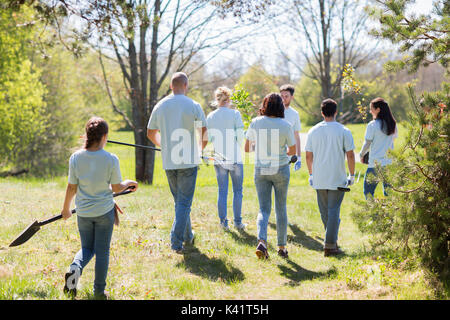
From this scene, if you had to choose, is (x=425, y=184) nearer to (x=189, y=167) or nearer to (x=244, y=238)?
(x=189, y=167)

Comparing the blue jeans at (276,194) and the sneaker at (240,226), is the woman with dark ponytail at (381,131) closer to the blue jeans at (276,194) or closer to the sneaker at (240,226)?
the blue jeans at (276,194)

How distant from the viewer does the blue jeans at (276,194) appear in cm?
514

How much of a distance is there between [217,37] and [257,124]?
7976 mm

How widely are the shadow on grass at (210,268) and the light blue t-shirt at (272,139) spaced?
4.12 feet

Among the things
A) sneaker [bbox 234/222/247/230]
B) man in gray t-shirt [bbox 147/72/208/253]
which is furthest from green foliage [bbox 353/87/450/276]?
sneaker [bbox 234/222/247/230]

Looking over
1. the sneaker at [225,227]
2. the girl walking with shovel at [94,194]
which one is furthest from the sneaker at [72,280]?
the sneaker at [225,227]

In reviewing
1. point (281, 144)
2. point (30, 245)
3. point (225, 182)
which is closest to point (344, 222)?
point (225, 182)

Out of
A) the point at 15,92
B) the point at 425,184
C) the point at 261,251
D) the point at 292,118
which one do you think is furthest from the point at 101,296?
the point at 15,92

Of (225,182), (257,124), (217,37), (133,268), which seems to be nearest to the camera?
(133,268)

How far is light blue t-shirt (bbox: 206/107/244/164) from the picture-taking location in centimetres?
636

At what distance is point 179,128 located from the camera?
5094mm

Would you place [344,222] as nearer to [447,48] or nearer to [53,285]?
[447,48]

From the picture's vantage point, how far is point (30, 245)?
5355mm

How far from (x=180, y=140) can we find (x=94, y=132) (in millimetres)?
1554
